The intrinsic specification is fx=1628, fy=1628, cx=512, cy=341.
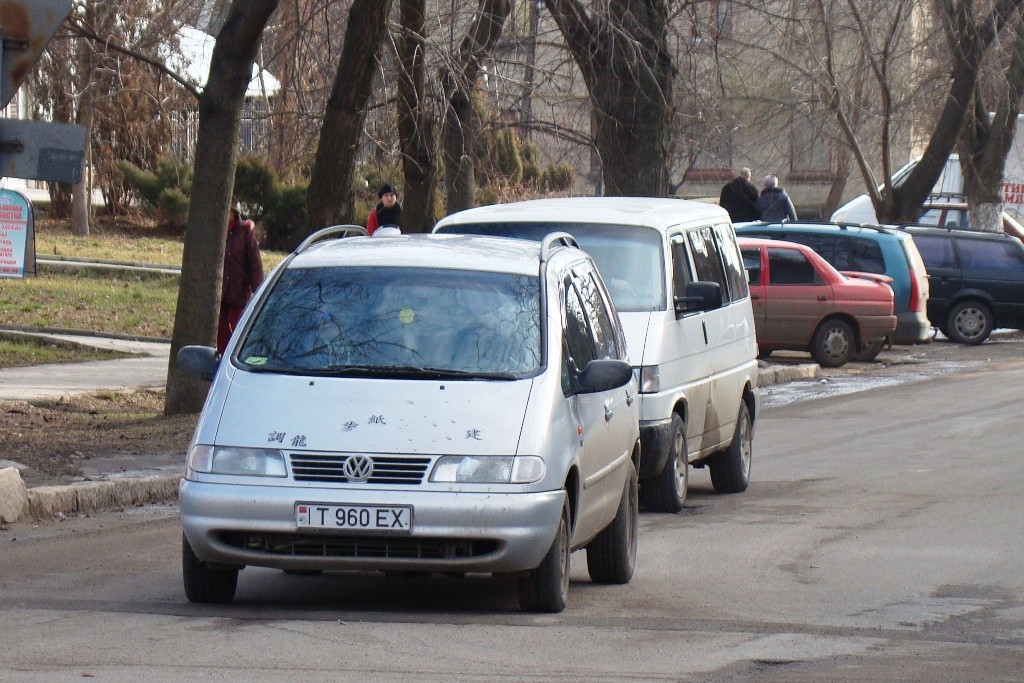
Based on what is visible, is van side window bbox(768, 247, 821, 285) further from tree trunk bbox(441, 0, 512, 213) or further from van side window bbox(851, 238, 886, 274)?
tree trunk bbox(441, 0, 512, 213)

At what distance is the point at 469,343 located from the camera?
282 inches

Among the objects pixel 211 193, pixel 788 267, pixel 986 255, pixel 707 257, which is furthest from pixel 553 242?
pixel 986 255

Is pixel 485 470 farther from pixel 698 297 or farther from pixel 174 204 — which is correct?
pixel 174 204

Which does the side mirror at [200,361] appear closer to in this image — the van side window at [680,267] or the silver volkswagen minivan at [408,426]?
the silver volkswagen minivan at [408,426]

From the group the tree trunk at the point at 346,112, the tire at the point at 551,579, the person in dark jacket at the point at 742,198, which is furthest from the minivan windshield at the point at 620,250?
the person in dark jacket at the point at 742,198

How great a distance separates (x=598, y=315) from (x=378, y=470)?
A: 2157 mm

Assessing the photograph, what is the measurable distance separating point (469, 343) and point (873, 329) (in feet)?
52.6

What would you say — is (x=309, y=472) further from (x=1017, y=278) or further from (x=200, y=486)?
(x=1017, y=278)

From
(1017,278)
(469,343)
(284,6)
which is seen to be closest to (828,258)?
(1017,278)

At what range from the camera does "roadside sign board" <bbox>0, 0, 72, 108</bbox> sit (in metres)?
8.66

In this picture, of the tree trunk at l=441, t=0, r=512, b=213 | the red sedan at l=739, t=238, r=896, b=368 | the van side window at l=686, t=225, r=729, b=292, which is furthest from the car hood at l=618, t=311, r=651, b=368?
the red sedan at l=739, t=238, r=896, b=368

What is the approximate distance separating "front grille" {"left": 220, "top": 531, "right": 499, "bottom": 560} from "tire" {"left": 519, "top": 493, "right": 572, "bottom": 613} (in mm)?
332

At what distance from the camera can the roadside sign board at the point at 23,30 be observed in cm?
866

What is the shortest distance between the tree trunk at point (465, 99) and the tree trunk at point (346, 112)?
129 cm
